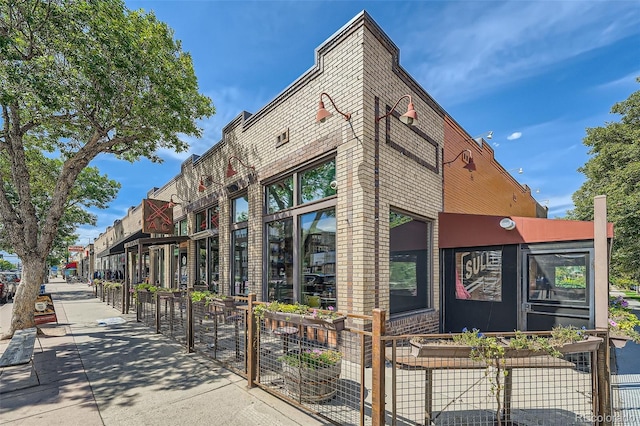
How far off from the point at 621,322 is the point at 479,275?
2.89 m

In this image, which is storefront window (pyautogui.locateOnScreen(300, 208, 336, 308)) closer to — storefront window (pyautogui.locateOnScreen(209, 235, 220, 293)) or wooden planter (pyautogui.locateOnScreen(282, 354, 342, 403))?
wooden planter (pyautogui.locateOnScreen(282, 354, 342, 403))

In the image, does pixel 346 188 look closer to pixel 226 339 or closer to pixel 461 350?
pixel 461 350

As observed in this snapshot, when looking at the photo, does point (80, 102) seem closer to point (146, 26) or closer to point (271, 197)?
point (146, 26)

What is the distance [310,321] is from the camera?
4.16 metres

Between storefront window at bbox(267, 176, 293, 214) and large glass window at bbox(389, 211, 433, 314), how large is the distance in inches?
93.8

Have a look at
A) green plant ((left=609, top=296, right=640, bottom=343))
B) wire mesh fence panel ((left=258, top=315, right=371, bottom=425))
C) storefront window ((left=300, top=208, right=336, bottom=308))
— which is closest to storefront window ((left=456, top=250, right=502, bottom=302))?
green plant ((left=609, top=296, right=640, bottom=343))

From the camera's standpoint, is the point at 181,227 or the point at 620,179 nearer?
the point at 181,227

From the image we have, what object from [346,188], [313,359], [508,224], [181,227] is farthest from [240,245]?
[508,224]

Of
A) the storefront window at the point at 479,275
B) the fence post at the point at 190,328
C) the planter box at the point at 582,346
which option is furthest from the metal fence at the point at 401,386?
the storefront window at the point at 479,275

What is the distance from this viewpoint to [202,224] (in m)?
11.3

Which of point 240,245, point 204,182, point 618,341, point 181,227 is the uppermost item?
point 204,182

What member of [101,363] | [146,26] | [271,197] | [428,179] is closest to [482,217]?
[428,179]

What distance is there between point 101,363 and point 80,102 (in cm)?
633

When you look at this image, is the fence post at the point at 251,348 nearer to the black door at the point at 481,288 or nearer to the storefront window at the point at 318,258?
the storefront window at the point at 318,258
